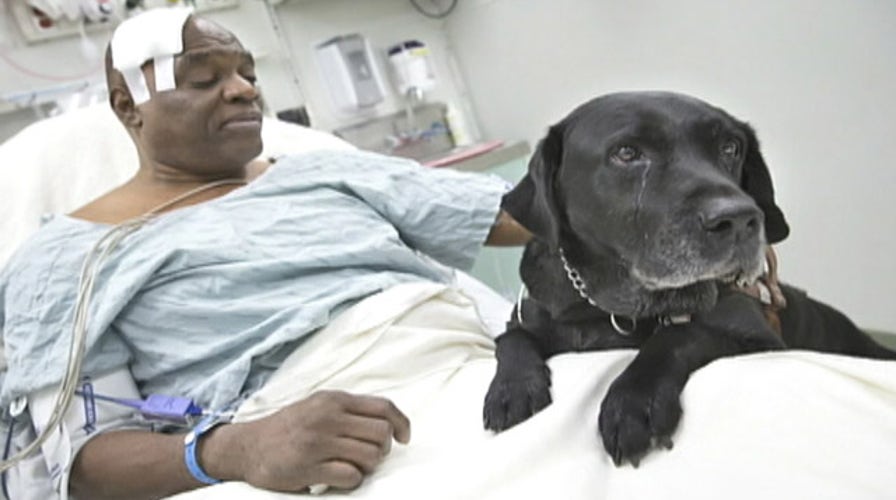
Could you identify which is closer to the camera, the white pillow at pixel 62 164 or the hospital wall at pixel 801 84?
the white pillow at pixel 62 164

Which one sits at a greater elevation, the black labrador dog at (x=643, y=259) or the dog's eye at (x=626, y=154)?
the dog's eye at (x=626, y=154)

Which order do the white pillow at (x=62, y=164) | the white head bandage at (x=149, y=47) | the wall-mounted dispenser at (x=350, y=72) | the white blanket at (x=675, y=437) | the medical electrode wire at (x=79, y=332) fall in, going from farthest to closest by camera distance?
the wall-mounted dispenser at (x=350, y=72)
the white pillow at (x=62, y=164)
the white head bandage at (x=149, y=47)
the medical electrode wire at (x=79, y=332)
the white blanket at (x=675, y=437)

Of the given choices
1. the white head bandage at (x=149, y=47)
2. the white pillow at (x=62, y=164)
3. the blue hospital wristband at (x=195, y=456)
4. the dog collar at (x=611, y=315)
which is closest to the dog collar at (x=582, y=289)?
the dog collar at (x=611, y=315)

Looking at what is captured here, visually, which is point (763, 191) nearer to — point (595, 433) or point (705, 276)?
point (705, 276)

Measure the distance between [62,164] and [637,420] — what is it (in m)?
1.29

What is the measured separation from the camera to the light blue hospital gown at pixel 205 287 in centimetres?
85

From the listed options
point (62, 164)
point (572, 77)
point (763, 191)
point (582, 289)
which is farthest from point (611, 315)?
point (572, 77)

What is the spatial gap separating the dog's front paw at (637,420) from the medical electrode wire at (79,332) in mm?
663

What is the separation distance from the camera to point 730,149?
0.76 meters

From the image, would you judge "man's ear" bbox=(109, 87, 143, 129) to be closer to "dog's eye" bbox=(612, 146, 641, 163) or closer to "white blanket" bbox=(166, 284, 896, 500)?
"white blanket" bbox=(166, 284, 896, 500)

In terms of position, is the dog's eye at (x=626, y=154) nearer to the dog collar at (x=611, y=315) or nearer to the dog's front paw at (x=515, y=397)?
the dog collar at (x=611, y=315)

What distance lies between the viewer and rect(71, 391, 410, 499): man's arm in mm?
632

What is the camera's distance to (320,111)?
2213 millimetres

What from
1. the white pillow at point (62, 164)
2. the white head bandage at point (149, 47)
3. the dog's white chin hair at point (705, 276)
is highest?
the white head bandage at point (149, 47)
